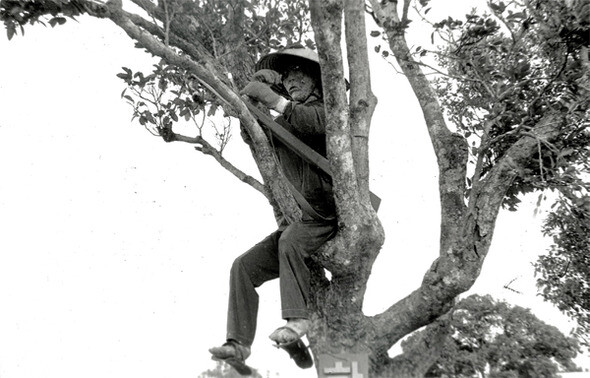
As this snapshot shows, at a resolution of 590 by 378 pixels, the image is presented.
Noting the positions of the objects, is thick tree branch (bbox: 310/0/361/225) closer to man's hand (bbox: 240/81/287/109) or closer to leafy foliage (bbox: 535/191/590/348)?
man's hand (bbox: 240/81/287/109)

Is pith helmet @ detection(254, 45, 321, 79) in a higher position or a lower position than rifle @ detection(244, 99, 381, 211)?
higher

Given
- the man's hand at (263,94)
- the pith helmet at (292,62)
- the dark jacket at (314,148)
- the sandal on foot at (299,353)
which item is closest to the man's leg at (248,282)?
the sandal on foot at (299,353)

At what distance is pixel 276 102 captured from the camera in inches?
221

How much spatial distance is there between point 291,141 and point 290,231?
2.48 ft

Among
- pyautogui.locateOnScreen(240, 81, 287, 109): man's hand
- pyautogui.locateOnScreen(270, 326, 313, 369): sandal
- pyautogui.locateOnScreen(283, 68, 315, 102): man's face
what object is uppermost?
pyautogui.locateOnScreen(283, 68, 315, 102): man's face

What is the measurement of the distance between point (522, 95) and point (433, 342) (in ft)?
7.91

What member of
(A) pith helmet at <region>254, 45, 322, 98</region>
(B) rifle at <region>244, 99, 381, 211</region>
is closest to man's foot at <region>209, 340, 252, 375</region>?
(B) rifle at <region>244, 99, 381, 211</region>

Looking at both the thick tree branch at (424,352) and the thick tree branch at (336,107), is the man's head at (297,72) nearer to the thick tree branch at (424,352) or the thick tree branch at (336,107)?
the thick tree branch at (336,107)

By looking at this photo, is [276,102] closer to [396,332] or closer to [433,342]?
[396,332]

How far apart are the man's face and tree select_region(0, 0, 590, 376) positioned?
47 centimetres

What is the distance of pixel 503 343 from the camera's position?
1453cm

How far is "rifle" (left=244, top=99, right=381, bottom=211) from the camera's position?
560 cm

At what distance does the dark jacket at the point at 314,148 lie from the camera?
5.68 metres

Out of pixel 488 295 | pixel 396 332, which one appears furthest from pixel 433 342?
pixel 488 295
